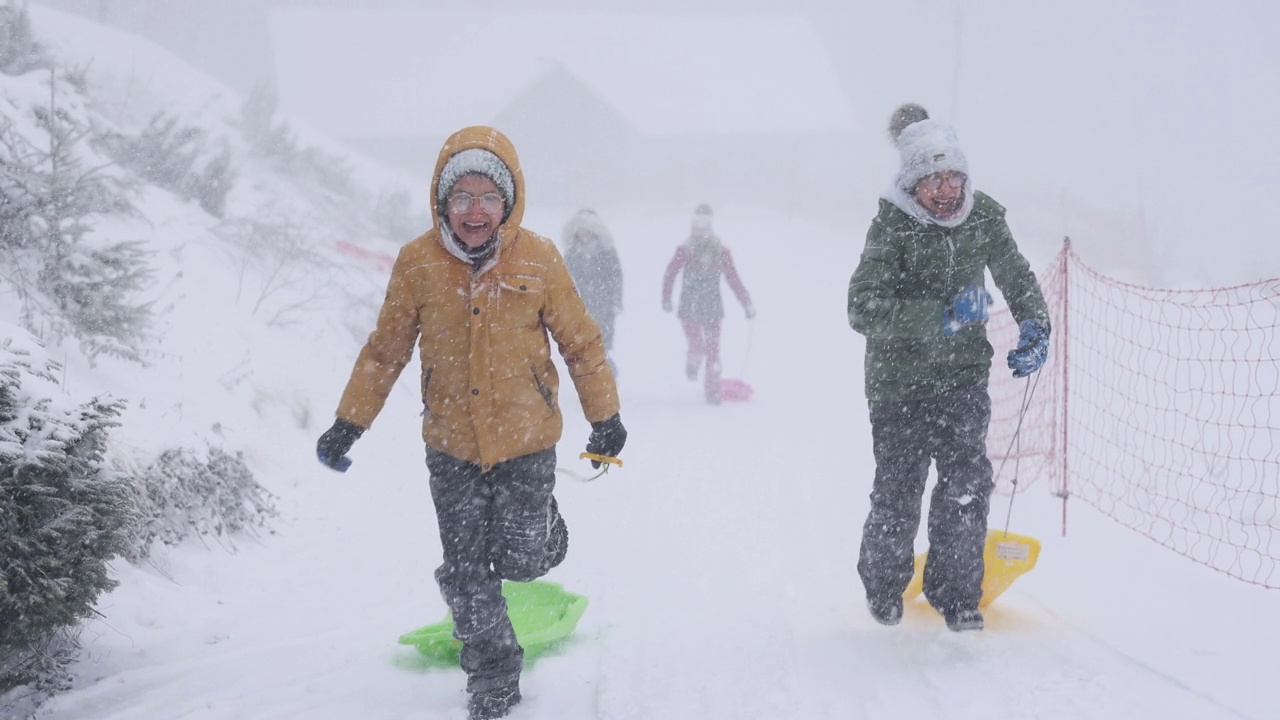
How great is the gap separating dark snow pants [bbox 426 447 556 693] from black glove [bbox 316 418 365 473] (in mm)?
260

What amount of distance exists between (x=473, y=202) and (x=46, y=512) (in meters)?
1.63

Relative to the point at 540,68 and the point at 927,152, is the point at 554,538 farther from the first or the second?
the point at 540,68

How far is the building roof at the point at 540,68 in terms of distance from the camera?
38.8m

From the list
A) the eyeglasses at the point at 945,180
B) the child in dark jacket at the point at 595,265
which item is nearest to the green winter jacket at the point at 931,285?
the eyeglasses at the point at 945,180

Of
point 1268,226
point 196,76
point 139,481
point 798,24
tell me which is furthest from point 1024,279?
point 1268,226

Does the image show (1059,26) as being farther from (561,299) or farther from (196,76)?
(561,299)

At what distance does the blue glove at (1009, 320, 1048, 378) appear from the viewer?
11.6ft

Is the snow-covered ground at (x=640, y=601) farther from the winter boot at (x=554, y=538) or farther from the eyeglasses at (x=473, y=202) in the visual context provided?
the eyeglasses at (x=473, y=202)

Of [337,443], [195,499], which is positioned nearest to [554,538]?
[337,443]

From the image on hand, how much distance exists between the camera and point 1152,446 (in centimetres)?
1007

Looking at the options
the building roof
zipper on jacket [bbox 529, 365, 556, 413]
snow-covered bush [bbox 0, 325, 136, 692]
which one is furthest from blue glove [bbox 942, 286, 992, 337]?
the building roof

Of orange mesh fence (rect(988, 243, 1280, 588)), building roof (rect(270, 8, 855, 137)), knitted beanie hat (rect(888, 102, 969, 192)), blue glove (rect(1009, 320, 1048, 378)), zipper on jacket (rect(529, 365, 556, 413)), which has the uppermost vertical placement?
building roof (rect(270, 8, 855, 137))

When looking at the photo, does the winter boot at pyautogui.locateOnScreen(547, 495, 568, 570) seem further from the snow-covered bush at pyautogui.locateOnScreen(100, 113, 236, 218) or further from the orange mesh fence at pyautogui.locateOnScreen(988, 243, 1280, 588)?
the snow-covered bush at pyautogui.locateOnScreen(100, 113, 236, 218)

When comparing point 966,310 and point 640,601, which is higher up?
point 966,310
